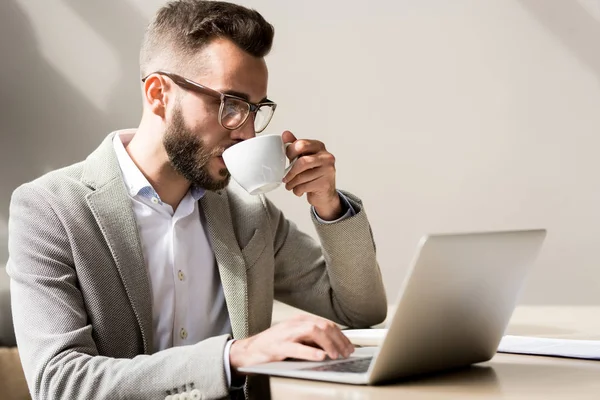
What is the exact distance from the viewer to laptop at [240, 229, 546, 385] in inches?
35.2

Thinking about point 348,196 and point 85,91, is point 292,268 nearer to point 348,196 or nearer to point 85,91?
point 348,196

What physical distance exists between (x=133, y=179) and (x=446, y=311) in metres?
0.81

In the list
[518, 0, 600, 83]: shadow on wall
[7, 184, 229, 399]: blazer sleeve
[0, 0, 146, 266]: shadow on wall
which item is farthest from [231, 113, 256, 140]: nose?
[518, 0, 600, 83]: shadow on wall

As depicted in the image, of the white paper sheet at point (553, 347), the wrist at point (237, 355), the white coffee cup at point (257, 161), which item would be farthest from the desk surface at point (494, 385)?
the white coffee cup at point (257, 161)

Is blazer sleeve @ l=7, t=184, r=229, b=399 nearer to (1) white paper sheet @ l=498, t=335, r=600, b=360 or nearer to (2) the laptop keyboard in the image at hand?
(2) the laptop keyboard

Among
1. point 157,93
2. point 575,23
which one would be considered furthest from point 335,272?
point 575,23

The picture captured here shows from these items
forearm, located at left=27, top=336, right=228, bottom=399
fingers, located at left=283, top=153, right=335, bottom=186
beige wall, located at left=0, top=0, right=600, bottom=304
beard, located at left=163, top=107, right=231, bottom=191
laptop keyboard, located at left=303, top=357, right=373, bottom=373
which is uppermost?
beige wall, located at left=0, top=0, right=600, bottom=304

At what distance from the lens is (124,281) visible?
1443 mm

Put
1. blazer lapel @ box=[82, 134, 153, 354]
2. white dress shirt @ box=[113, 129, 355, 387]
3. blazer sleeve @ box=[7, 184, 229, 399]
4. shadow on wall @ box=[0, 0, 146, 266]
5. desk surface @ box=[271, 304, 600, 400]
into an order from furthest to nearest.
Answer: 1. shadow on wall @ box=[0, 0, 146, 266]
2. white dress shirt @ box=[113, 129, 355, 387]
3. blazer lapel @ box=[82, 134, 153, 354]
4. blazer sleeve @ box=[7, 184, 229, 399]
5. desk surface @ box=[271, 304, 600, 400]

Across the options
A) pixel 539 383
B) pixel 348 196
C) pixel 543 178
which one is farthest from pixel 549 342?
pixel 543 178

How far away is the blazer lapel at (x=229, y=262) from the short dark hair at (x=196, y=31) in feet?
0.96

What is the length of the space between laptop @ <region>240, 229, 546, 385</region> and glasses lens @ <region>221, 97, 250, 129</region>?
588 millimetres

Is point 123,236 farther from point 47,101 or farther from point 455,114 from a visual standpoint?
point 455,114

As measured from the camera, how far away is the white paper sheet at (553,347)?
1140 millimetres
